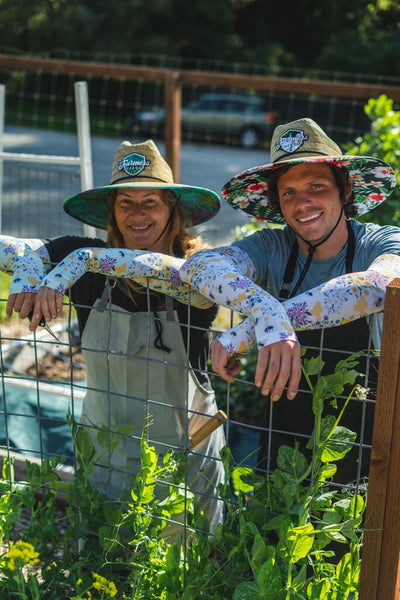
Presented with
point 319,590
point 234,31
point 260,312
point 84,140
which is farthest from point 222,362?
point 234,31

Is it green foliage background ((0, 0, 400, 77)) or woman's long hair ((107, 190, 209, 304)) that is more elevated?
green foliage background ((0, 0, 400, 77))

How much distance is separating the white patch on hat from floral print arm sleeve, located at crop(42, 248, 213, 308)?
0.50 meters

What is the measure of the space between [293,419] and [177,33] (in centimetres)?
2361

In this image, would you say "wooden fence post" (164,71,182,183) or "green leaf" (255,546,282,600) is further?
"wooden fence post" (164,71,182,183)

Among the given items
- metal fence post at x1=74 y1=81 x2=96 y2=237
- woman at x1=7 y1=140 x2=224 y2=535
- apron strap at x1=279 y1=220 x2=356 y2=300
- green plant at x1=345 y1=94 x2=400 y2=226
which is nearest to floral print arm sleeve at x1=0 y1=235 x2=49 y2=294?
woman at x1=7 y1=140 x2=224 y2=535

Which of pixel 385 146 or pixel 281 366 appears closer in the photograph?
pixel 281 366

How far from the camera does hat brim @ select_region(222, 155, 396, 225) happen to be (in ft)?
6.81

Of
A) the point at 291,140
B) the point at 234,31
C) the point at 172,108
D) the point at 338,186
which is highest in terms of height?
the point at 234,31

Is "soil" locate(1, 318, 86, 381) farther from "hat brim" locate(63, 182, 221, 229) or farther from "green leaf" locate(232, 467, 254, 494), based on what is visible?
"green leaf" locate(232, 467, 254, 494)

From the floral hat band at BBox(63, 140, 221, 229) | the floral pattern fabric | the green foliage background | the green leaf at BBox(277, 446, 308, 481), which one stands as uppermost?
the green foliage background

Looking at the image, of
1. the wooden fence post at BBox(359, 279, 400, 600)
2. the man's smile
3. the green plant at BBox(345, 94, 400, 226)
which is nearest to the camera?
the wooden fence post at BBox(359, 279, 400, 600)

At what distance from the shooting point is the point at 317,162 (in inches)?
82.0

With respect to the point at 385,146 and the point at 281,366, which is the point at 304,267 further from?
the point at 385,146

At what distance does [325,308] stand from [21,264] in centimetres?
89
